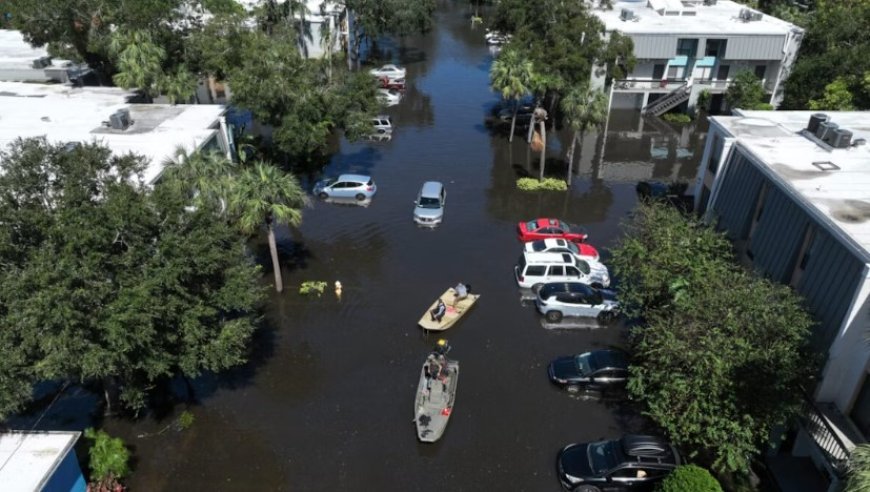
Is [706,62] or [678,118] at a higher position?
[706,62]

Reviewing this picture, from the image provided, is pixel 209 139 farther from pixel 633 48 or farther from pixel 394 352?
pixel 633 48

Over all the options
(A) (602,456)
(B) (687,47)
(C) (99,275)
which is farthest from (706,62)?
(C) (99,275)

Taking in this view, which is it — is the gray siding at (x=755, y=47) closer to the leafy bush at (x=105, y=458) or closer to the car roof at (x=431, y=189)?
the car roof at (x=431, y=189)

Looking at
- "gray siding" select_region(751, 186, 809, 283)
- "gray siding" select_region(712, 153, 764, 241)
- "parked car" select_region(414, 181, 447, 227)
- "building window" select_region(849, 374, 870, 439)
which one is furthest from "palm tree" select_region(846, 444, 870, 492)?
"parked car" select_region(414, 181, 447, 227)

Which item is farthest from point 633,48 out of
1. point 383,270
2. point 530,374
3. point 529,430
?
point 529,430

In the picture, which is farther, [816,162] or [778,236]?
[816,162]

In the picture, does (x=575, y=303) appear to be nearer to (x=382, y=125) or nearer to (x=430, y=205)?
(x=430, y=205)
